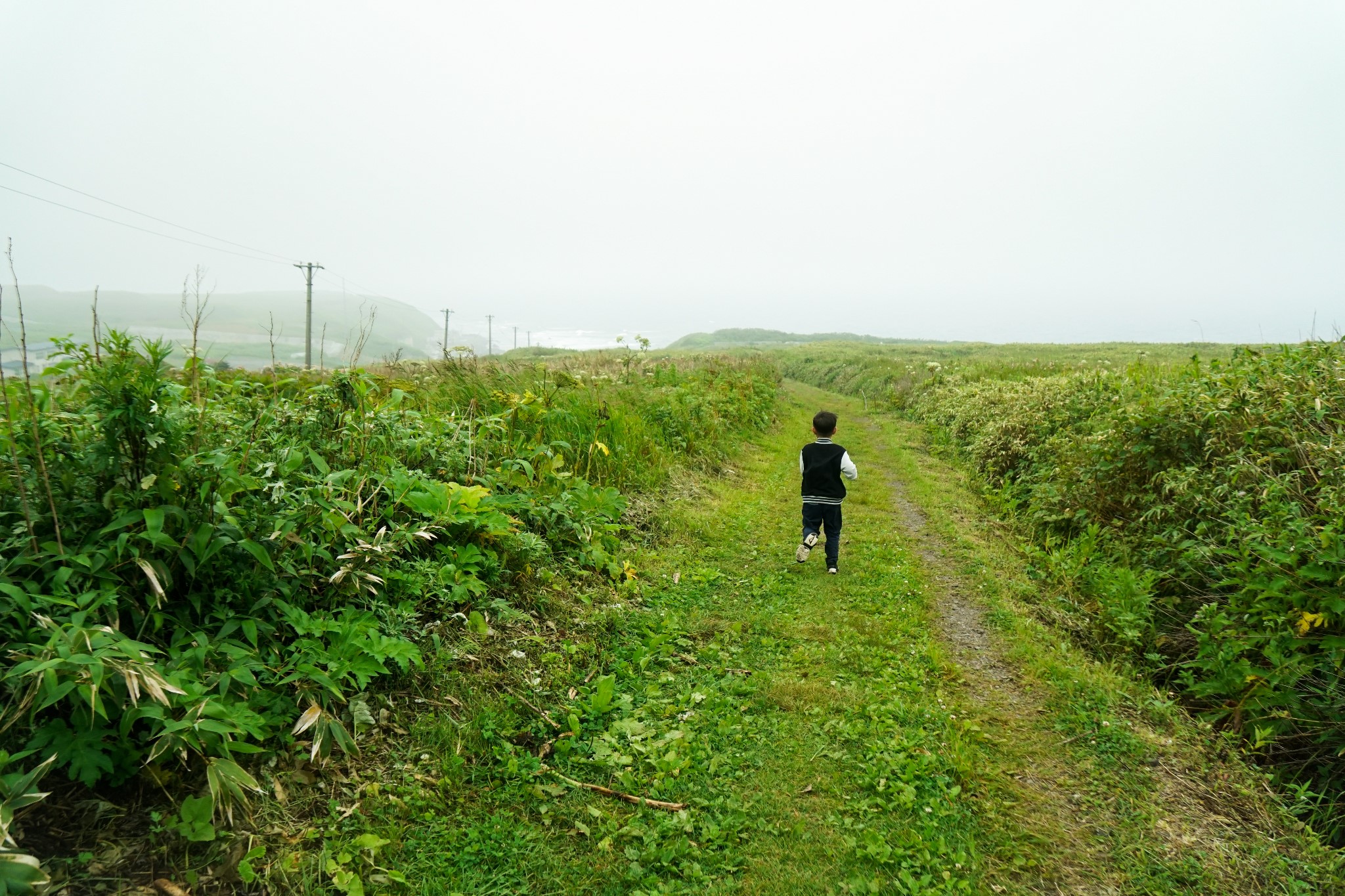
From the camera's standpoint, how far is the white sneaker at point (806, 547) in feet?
23.6

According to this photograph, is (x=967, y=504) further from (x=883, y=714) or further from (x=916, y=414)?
(x=916, y=414)

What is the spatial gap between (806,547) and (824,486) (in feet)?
2.36

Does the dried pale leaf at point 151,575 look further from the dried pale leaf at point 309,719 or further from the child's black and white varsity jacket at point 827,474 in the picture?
the child's black and white varsity jacket at point 827,474

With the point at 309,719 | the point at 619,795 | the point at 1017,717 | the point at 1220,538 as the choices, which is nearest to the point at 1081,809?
the point at 1017,717

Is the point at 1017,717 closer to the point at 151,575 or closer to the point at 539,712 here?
the point at 539,712

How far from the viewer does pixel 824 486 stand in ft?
23.7

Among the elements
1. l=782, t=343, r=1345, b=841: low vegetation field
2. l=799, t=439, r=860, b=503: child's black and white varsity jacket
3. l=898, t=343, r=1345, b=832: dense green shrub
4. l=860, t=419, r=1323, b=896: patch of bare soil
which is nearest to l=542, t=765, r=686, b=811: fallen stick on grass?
l=860, t=419, r=1323, b=896: patch of bare soil

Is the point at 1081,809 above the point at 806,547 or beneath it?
beneath

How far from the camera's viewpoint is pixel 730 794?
11.8ft

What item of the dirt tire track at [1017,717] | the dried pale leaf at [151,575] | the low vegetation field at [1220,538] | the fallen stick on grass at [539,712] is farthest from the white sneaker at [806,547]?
the dried pale leaf at [151,575]

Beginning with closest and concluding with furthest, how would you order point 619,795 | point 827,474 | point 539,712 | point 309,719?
1. point 309,719
2. point 619,795
3. point 539,712
4. point 827,474

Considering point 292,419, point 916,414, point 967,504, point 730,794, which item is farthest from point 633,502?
point 916,414

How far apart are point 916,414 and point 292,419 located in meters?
18.4

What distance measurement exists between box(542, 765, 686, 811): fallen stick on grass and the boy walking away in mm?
3994
